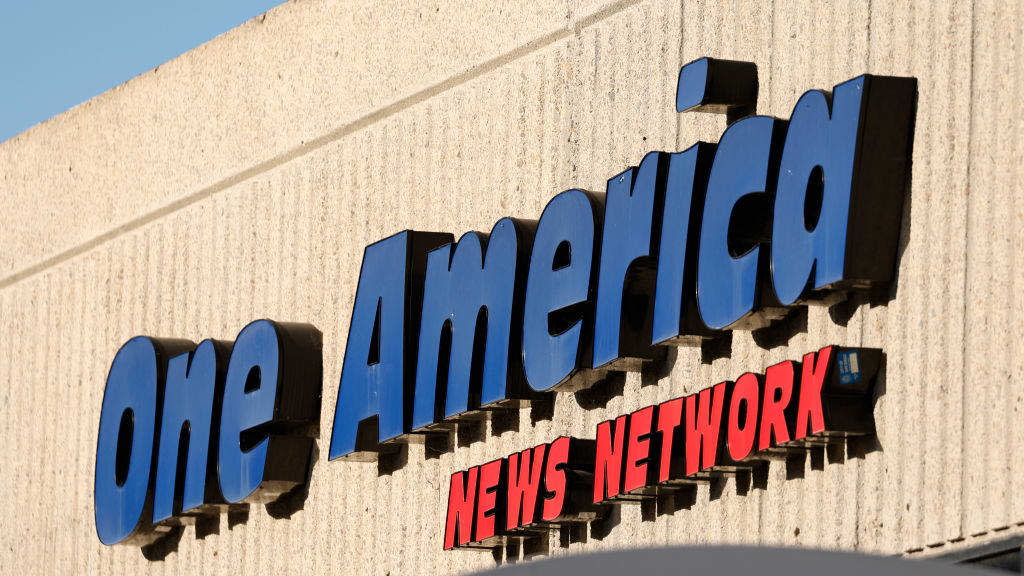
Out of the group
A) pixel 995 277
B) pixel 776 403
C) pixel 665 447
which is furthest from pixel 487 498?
pixel 995 277

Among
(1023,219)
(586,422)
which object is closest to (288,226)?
(586,422)

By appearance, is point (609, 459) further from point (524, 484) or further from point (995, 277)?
point (995, 277)

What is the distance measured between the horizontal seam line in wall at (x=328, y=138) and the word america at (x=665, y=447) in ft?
8.84

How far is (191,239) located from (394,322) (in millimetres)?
3897

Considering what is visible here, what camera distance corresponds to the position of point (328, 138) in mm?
14094

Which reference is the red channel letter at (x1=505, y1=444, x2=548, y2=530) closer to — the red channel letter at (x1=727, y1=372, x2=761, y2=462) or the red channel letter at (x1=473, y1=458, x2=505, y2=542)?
the red channel letter at (x1=473, y1=458, x2=505, y2=542)

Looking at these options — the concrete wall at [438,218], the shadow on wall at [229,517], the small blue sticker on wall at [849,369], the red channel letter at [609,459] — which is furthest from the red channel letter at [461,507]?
the small blue sticker on wall at [849,369]

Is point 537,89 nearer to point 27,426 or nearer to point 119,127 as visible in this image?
point 119,127

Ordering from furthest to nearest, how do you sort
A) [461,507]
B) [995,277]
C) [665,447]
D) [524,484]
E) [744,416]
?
[461,507]
[524,484]
[665,447]
[744,416]
[995,277]

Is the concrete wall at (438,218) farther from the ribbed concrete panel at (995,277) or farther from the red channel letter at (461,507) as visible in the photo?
the red channel letter at (461,507)

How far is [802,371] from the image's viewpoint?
359 inches

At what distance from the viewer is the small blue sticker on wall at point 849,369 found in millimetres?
8742

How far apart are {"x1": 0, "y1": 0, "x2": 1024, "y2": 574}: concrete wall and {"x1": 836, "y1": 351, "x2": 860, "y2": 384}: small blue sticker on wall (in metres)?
0.17

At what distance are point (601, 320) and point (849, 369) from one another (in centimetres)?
215
